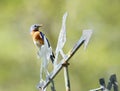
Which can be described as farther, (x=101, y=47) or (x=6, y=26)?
(x=6, y=26)

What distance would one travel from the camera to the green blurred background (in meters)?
10.4

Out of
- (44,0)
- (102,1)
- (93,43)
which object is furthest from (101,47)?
(44,0)

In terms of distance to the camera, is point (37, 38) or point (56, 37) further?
point (56, 37)

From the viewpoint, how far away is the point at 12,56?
→ 1120cm

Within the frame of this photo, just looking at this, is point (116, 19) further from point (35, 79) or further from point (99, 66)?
point (35, 79)

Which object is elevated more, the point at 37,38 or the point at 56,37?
the point at 56,37

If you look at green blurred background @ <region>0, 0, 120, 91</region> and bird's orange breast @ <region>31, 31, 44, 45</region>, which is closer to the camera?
bird's orange breast @ <region>31, 31, 44, 45</region>

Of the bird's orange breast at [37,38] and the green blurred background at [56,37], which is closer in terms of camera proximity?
the bird's orange breast at [37,38]

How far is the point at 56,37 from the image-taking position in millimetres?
10414

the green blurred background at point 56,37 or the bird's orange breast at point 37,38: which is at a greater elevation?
the green blurred background at point 56,37

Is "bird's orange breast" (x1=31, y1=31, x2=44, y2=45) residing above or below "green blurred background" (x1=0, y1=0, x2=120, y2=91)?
below

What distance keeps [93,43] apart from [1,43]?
73.5 inches

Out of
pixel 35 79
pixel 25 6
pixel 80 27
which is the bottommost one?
pixel 35 79

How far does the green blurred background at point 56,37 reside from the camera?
34.2ft
